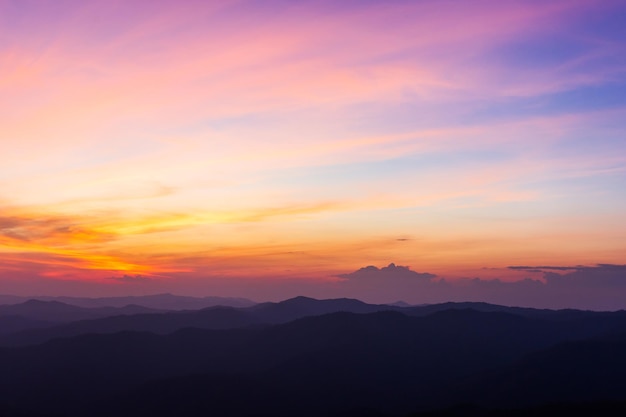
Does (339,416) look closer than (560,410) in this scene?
No

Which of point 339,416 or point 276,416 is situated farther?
point 276,416

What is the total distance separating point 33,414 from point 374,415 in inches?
4236

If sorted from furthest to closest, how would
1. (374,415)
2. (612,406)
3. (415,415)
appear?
(374,415) < (415,415) < (612,406)

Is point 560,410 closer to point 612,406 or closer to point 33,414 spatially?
point 612,406

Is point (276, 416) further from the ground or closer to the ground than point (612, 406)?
closer to the ground

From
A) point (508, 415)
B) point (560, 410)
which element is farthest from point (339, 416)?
point (560, 410)

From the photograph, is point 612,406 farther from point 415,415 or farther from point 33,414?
point 33,414

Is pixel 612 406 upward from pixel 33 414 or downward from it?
upward

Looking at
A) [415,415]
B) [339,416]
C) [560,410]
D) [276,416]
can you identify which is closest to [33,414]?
[276,416]

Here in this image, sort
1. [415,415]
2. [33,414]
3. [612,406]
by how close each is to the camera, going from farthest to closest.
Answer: [33,414]
[415,415]
[612,406]

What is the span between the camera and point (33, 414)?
634 feet

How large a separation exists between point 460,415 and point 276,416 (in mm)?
67013

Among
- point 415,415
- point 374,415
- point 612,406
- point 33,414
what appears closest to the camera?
point 612,406

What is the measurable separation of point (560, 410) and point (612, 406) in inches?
462
